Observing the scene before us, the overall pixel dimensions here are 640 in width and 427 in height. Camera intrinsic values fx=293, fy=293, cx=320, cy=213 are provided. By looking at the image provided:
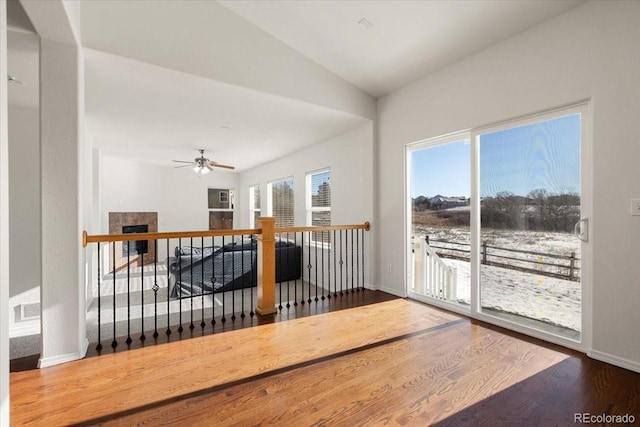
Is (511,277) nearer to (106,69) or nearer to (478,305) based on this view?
(478,305)

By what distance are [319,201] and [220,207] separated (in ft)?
14.6

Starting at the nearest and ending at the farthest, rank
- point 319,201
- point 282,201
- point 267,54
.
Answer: point 267,54 < point 319,201 < point 282,201

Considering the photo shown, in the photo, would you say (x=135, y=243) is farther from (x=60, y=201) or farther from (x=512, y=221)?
(x=512, y=221)

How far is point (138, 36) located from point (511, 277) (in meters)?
4.07

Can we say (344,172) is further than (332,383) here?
Yes

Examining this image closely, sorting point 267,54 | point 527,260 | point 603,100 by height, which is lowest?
point 527,260

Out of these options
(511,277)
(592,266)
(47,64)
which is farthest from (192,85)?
(592,266)

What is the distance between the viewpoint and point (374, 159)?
4180 millimetres

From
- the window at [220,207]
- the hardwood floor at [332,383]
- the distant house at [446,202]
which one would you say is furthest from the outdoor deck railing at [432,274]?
the window at [220,207]

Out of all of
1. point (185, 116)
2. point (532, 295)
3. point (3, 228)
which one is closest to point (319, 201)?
point (185, 116)

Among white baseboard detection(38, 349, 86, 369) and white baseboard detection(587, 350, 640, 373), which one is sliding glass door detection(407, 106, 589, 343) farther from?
white baseboard detection(38, 349, 86, 369)

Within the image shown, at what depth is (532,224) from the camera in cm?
271
